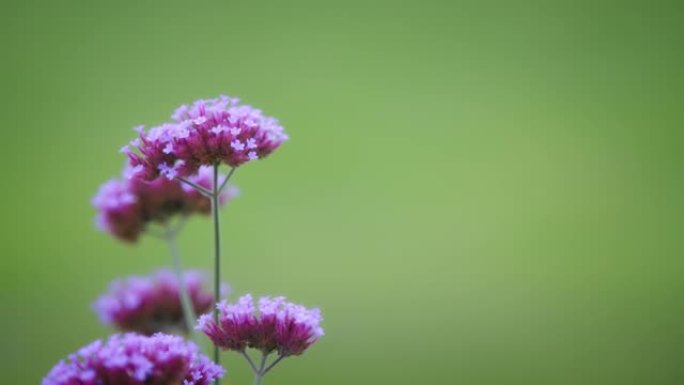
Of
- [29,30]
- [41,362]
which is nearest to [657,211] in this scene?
[41,362]

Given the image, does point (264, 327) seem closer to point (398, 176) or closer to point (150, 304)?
point (150, 304)

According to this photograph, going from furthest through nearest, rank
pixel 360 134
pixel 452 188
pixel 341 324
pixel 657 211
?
pixel 360 134
pixel 452 188
pixel 657 211
pixel 341 324

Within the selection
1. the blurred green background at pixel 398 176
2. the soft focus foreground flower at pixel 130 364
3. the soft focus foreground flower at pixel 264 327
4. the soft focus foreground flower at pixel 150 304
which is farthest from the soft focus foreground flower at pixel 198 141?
the blurred green background at pixel 398 176

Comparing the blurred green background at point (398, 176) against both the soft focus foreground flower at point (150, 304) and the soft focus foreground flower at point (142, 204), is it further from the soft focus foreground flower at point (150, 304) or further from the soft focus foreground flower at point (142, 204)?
the soft focus foreground flower at point (142, 204)

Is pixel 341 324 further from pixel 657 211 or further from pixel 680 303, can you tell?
pixel 657 211

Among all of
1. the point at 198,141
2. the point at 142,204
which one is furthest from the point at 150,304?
the point at 198,141
